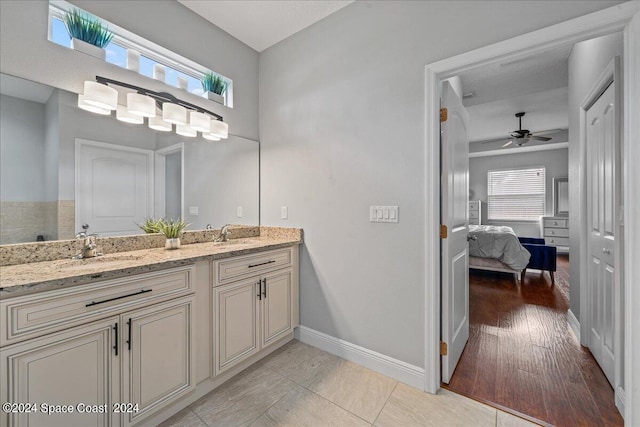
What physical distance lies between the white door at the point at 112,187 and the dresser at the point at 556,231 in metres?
7.97

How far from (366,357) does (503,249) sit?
10.8 ft

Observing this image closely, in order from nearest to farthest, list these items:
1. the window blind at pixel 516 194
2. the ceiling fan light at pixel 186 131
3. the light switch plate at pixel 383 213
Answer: the light switch plate at pixel 383 213 → the ceiling fan light at pixel 186 131 → the window blind at pixel 516 194

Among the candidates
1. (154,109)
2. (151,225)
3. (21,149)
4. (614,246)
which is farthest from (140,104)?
(614,246)

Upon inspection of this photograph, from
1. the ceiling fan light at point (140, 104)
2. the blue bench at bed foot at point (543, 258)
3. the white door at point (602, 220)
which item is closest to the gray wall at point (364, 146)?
the white door at point (602, 220)

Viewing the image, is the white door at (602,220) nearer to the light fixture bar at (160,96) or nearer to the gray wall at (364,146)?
the gray wall at (364,146)

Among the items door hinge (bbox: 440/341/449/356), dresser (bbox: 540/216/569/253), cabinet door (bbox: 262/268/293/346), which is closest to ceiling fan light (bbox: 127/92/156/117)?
cabinet door (bbox: 262/268/293/346)

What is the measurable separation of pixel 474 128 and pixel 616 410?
5427 millimetres

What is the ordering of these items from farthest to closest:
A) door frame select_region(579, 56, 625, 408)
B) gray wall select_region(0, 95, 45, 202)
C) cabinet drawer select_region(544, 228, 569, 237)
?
1. cabinet drawer select_region(544, 228, 569, 237)
2. door frame select_region(579, 56, 625, 408)
3. gray wall select_region(0, 95, 45, 202)

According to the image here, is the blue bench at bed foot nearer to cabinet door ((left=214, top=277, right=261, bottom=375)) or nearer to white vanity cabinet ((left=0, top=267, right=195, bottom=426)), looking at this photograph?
cabinet door ((left=214, top=277, right=261, bottom=375))

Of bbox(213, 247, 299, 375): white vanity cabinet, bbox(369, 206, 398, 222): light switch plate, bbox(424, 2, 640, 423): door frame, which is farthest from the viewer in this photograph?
bbox(369, 206, 398, 222): light switch plate

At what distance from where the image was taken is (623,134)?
133 cm

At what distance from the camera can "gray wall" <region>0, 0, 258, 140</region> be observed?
55.7 inches

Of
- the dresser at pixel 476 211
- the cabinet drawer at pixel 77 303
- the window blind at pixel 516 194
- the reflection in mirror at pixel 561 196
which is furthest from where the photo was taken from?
the dresser at pixel 476 211

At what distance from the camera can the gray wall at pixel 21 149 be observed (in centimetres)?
138
